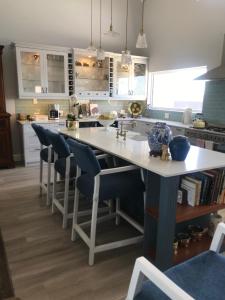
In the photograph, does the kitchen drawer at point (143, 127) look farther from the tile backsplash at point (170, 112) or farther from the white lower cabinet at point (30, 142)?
the white lower cabinet at point (30, 142)

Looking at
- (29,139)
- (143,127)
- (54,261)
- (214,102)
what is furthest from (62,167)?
(214,102)

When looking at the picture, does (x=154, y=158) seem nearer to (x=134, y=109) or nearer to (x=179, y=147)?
(x=179, y=147)

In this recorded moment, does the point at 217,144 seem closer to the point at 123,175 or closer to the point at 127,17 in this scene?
the point at 123,175

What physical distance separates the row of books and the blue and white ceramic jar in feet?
1.01

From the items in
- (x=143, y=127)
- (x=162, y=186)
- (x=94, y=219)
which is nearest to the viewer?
(x=162, y=186)

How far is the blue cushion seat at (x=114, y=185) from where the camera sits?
2.01 m

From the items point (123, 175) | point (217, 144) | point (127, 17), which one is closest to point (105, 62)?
point (127, 17)

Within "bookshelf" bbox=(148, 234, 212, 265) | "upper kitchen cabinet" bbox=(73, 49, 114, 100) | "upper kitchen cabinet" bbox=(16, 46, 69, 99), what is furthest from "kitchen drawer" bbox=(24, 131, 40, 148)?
"bookshelf" bbox=(148, 234, 212, 265)

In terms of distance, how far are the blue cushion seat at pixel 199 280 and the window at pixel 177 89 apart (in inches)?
147

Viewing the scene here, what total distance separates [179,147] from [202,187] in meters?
0.38

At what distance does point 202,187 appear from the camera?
196 centimetres

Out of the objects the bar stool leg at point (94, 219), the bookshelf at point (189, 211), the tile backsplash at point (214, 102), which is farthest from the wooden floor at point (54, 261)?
the tile backsplash at point (214, 102)

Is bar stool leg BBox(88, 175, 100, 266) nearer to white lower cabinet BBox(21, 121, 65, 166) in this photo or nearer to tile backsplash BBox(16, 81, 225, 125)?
white lower cabinet BBox(21, 121, 65, 166)

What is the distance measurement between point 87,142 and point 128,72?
334 cm
